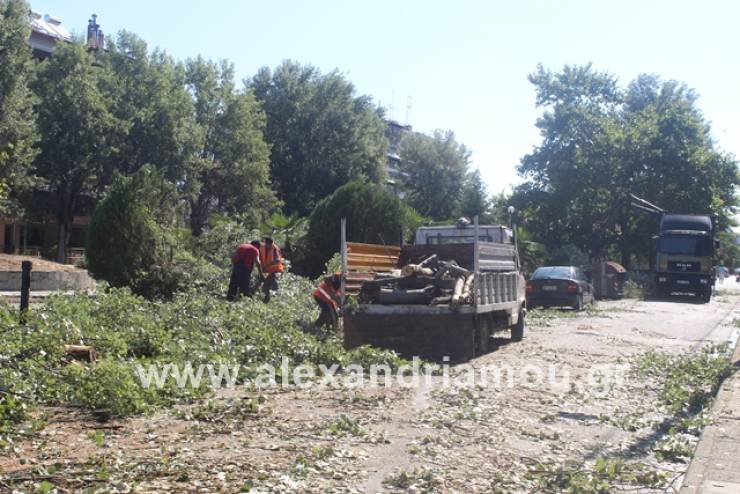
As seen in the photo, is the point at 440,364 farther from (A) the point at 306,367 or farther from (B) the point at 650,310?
(B) the point at 650,310

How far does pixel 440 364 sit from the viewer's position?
11.9 m

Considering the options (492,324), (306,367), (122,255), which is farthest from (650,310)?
(306,367)

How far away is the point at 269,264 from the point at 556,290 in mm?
11500

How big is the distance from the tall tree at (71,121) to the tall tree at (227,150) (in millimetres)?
7523

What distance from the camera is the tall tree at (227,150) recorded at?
1946 inches

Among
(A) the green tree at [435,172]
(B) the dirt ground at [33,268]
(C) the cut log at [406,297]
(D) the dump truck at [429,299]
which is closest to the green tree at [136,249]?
(D) the dump truck at [429,299]

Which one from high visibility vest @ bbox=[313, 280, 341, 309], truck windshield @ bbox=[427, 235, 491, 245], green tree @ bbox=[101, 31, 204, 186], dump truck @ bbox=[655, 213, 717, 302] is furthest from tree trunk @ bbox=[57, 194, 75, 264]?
high visibility vest @ bbox=[313, 280, 341, 309]

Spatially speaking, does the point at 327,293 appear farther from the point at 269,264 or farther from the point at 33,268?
the point at 33,268

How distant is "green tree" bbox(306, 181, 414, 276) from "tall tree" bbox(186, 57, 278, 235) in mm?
21310

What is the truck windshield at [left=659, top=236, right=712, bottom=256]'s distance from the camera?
36.4m

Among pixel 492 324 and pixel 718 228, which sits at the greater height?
pixel 718 228

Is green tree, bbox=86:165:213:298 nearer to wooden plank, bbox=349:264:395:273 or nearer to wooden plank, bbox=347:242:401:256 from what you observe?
wooden plank, bbox=347:242:401:256

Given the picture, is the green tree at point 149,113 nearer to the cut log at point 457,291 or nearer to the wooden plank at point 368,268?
the wooden plank at point 368,268

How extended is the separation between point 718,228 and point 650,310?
25133 mm
